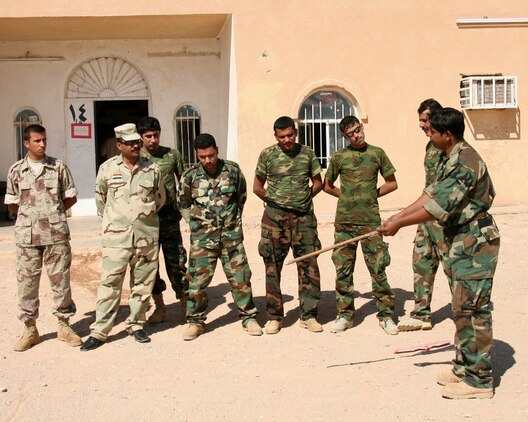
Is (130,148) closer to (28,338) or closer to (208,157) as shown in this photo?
(208,157)

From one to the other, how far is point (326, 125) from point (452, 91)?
1.95m

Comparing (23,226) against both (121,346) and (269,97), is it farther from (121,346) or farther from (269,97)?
(269,97)

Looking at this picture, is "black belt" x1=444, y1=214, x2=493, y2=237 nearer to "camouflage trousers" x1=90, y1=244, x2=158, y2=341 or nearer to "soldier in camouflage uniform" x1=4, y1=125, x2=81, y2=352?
"camouflage trousers" x1=90, y1=244, x2=158, y2=341

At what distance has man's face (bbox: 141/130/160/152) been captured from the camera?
22.8 feet

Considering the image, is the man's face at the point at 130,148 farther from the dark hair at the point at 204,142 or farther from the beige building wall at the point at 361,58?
the beige building wall at the point at 361,58

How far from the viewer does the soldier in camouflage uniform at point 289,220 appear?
6.59 metres

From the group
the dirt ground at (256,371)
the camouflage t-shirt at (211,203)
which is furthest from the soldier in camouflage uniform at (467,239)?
the camouflage t-shirt at (211,203)

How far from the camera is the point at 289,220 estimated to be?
663cm

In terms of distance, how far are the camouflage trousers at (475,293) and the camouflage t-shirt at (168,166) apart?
2864mm

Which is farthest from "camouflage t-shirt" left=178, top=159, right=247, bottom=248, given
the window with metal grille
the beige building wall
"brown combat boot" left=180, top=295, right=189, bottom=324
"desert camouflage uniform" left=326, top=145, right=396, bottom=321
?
the window with metal grille

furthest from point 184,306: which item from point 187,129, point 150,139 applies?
point 187,129

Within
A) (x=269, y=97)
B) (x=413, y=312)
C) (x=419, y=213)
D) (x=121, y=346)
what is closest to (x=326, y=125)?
(x=269, y=97)

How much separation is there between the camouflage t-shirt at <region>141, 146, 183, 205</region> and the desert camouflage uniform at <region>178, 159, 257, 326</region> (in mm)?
350

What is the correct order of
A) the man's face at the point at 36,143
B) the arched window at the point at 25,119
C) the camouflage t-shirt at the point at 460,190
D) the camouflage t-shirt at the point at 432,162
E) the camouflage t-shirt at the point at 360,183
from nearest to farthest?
the camouflage t-shirt at the point at 460,190, the man's face at the point at 36,143, the camouflage t-shirt at the point at 432,162, the camouflage t-shirt at the point at 360,183, the arched window at the point at 25,119
